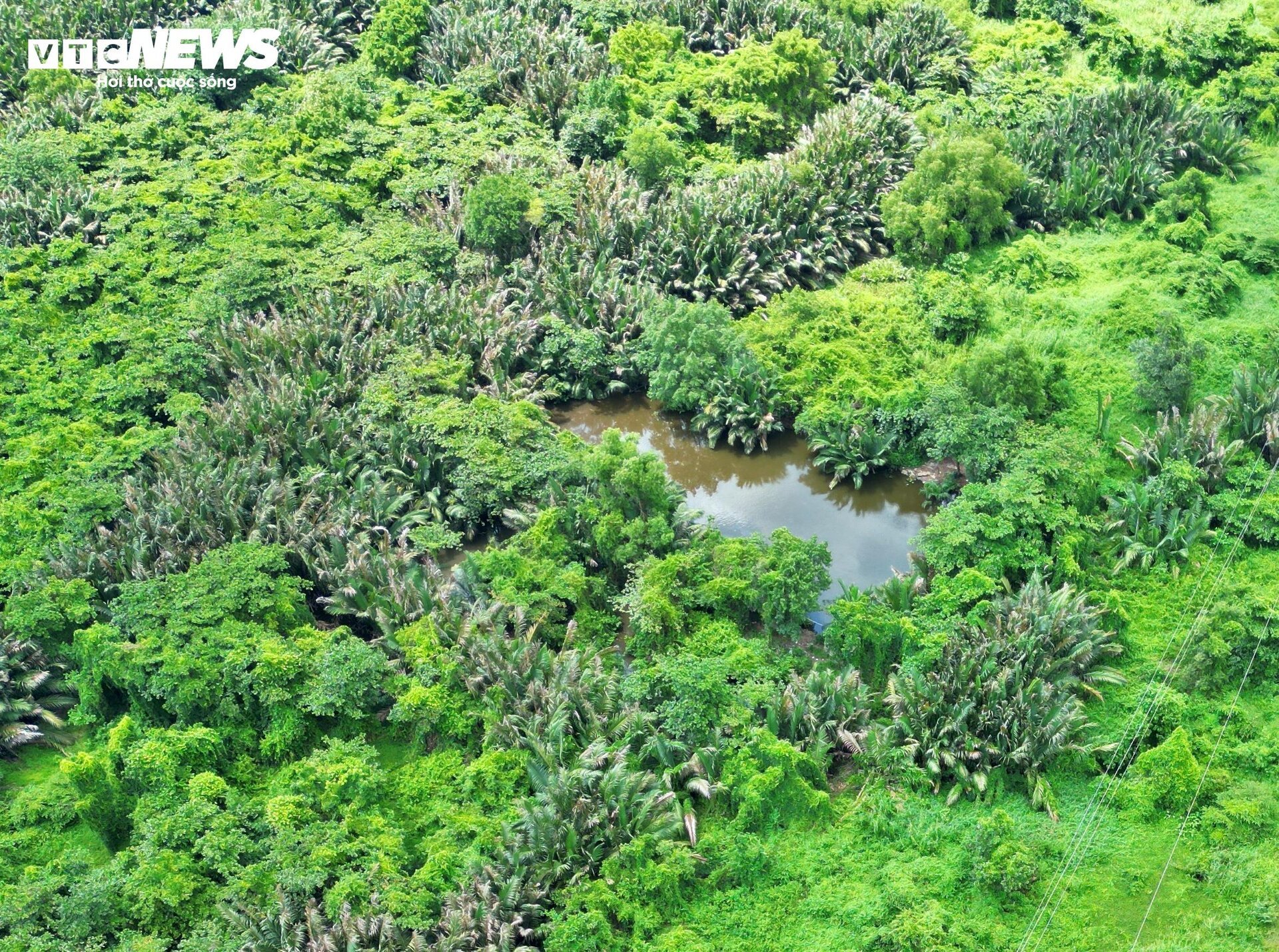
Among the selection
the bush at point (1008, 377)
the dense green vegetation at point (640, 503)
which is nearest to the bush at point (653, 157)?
the dense green vegetation at point (640, 503)

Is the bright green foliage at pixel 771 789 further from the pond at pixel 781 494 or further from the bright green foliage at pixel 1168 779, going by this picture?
the pond at pixel 781 494

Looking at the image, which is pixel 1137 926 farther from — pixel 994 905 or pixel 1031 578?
pixel 1031 578

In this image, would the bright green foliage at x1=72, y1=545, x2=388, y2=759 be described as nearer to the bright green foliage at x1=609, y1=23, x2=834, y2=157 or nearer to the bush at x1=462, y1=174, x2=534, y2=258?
the bush at x1=462, y1=174, x2=534, y2=258

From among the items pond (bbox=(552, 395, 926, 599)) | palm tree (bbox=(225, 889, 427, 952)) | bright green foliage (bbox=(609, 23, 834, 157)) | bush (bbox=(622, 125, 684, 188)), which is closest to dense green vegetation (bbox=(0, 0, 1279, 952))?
palm tree (bbox=(225, 889, 427, 952))

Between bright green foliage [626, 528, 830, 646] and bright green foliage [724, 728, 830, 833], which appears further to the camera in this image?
bright green foliage [626, 528, 830, 646]

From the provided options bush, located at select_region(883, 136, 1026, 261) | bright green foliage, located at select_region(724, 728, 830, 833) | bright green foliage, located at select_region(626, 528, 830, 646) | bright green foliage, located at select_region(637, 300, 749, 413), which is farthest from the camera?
bush, located at select_region(883, 136, 1026, 261)

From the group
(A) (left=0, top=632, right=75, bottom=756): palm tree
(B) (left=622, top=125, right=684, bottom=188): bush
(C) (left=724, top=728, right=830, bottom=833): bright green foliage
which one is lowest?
(A) (left=0, top=632, right=75, bottom=756): palm tree
